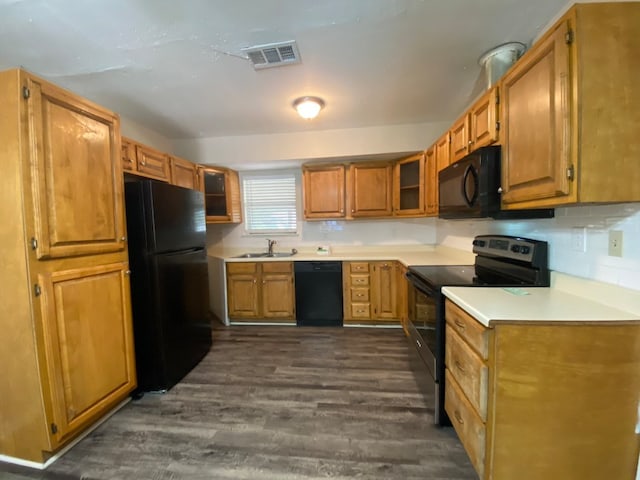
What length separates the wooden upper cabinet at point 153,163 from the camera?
8.33ft

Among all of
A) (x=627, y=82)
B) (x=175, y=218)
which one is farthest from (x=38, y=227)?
(x=627, y=82)

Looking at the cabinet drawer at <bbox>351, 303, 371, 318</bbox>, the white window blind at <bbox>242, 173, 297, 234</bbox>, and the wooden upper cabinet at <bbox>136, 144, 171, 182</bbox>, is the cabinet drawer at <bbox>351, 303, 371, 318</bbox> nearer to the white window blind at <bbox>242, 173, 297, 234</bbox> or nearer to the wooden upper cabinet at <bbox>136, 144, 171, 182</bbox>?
the white window blind at <bbox>242, 173, 297, 234</bbox>

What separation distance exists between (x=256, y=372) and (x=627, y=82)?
9.47 ft

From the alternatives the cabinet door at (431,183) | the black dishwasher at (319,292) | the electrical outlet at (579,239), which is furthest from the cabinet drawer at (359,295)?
the electrical outlet at (579,239)

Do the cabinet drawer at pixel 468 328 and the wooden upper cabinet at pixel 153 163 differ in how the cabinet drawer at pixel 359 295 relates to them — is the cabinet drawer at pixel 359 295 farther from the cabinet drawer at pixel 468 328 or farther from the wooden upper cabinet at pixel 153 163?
the wooden upper cabinet at pixel 153 163

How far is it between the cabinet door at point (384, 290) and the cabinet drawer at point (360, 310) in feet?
0.25

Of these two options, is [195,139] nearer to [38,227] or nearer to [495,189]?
[38,227]

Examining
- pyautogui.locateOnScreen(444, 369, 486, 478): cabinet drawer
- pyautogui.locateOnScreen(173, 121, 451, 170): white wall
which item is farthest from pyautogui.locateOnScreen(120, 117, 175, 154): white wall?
pyautogui.locateOnScreen(444, 369, 486, 478): cabinet drawer

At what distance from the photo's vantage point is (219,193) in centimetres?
375

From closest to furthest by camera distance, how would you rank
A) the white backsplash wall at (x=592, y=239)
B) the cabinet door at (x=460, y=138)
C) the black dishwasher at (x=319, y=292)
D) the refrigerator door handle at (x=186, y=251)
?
the white backsplash wall at (x=592, y=239) → the cabinet door at (x=460, y=138) → the refrigerator door handle at (x=186, y=251) → the black dishwasher at (x=319, y=292)

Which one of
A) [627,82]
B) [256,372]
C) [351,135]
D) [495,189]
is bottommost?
[256,372]

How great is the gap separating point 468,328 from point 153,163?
303 centimetres

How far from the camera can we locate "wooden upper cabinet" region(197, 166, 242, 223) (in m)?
3.61

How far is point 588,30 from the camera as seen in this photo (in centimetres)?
104
